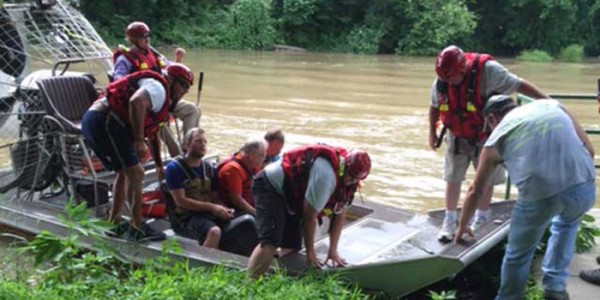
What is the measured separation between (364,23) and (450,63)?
1429 inches

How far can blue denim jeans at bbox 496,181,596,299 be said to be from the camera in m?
4.38

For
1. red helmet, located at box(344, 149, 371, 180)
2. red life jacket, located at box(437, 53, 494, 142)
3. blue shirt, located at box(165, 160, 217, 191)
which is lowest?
blue shirt, located at box(165, 160, 217, 191)

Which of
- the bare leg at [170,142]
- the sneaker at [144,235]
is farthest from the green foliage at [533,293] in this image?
the bare leg at [170,142]

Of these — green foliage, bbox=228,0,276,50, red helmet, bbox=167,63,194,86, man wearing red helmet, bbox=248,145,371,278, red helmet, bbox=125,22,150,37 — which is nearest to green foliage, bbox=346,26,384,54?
green foliage, bbox=228,0,276,50

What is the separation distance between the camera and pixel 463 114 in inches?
214

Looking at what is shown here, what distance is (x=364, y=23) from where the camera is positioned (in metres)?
40.9

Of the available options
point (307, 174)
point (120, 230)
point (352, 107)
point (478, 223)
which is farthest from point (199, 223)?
point (352, 107)

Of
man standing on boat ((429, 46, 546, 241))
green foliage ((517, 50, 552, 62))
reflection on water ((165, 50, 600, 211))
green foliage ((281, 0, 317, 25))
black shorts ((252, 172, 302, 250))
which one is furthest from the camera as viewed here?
green foliage ((281, 0, 317, 25))

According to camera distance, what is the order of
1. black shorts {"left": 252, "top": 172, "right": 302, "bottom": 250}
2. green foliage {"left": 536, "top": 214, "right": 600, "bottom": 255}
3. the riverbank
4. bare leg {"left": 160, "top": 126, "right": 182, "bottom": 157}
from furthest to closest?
1. bare leg {"left": 160, "top": 126, "right": 182, "bottom": 157}
2. green foliage {"left": 536, "top": 214, "right": 600, "bottom": 255}
3. the riverbank
4. black shorts {"left": 252, "top": 172, "right": 302, "bottom": 250}

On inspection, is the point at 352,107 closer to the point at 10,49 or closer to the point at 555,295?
the point at 10,49

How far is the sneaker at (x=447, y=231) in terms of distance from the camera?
5.58 m

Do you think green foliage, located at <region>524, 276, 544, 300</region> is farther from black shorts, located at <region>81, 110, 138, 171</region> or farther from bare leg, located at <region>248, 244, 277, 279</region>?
black shorts, located at <region>81, 110, 138, 171</region>

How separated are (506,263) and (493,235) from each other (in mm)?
878

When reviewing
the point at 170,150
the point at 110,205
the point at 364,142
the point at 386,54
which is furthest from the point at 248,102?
the point at 386,54
